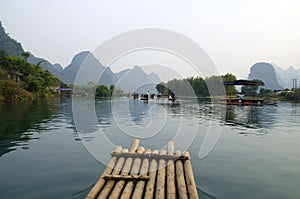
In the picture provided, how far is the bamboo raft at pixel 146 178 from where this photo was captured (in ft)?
13.2

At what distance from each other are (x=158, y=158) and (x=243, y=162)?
3.42 metres

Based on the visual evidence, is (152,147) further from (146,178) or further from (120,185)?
(120,185)

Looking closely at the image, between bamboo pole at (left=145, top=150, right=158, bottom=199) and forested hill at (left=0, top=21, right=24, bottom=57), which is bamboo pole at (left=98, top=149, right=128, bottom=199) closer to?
bamboo pole at (left=145, top=150, right=158, bottom=199)

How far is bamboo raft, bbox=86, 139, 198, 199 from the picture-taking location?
4.04 meters

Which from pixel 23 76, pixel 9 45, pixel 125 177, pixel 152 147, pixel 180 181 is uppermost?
pixel 9 45

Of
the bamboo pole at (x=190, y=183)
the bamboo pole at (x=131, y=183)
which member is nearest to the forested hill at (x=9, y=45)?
the bamboo pole at (x=131, y=183)

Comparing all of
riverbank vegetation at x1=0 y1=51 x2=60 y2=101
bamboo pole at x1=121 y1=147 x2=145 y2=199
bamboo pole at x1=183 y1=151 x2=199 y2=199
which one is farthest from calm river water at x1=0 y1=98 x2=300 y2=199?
riverbank vegetation at x1=0 y1=51 x2=60 y2=101

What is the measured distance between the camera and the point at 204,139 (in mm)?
11508

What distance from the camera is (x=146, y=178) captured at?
4.61 metres

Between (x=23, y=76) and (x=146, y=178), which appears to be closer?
(x=146, y=178)

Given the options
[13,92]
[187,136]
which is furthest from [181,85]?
[187,136]

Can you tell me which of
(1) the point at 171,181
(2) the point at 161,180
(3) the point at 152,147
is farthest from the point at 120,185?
(3) the point at 152,147

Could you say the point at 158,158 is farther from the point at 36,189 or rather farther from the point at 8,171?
the point at 8,171

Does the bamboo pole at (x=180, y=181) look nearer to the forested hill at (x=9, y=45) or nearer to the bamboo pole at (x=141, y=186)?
the bamboo pole at (x=141, y=186)
